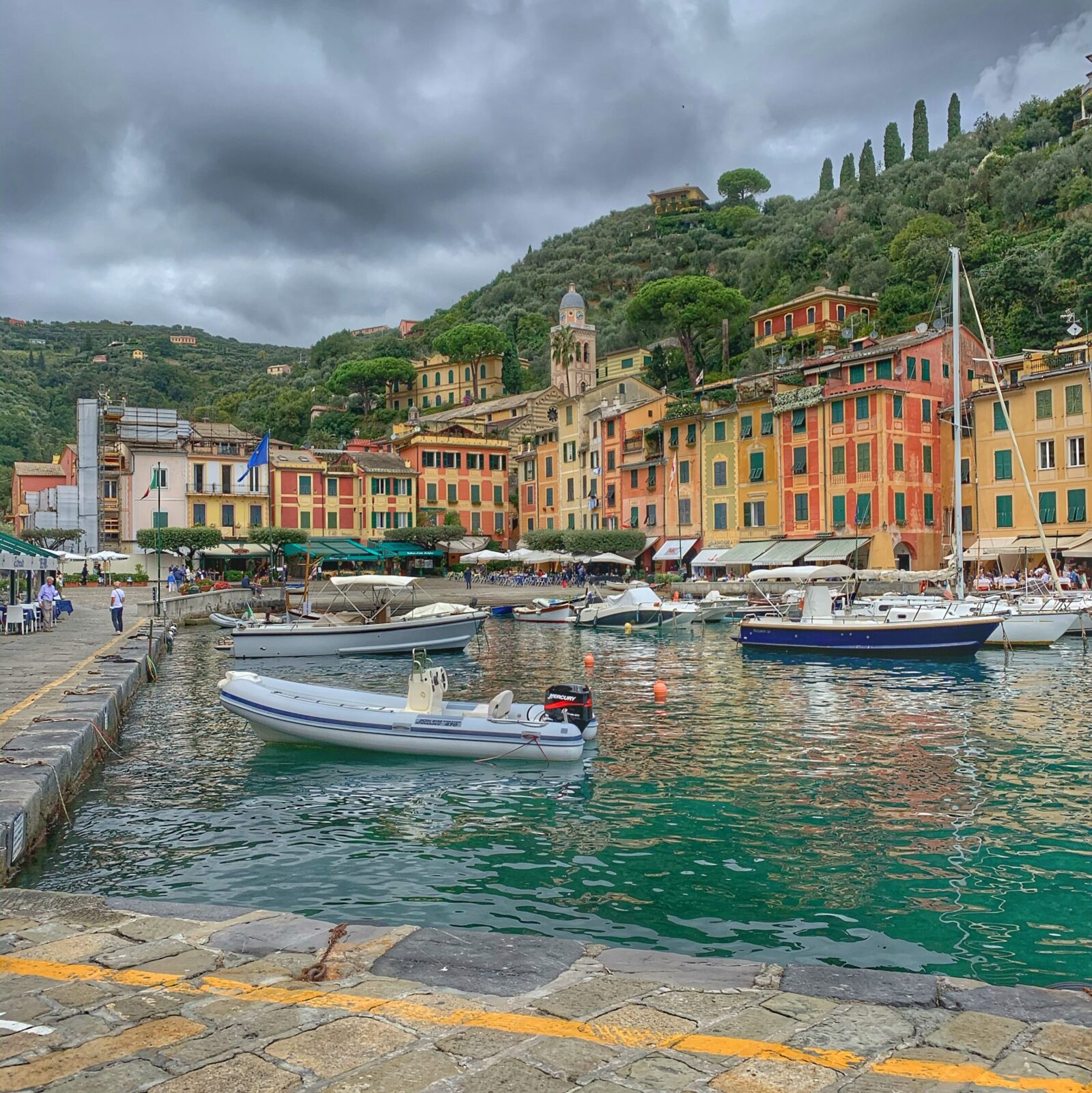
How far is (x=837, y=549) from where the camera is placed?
174 ft

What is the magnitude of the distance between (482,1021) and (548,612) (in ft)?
143

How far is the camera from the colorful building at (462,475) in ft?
263

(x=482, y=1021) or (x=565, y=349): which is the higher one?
(x=565, y=349)

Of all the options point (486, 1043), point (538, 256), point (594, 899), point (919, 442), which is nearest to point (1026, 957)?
point (594, 899)

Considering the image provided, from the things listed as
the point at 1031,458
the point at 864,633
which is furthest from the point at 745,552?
the point at 864,633

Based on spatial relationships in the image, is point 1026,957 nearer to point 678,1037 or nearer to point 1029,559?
point 678,1037

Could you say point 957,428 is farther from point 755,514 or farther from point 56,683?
point 56,683

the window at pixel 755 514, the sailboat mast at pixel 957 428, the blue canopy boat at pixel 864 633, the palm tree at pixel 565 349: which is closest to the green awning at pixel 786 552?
the window at pixel 755 514

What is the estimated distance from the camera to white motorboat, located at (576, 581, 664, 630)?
44688 mm

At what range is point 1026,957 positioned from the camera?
26.5 feet

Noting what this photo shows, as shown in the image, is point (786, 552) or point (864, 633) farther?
point (786, 552)

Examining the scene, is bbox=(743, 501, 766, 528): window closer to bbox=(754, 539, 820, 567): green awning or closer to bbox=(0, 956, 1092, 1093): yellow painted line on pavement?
bbox=(754, 539, 820, 567): green awning

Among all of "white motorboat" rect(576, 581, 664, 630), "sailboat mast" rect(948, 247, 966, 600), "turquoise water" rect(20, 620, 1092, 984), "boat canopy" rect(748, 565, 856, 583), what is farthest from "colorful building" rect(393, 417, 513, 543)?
"turquoise water" rect(20, 620, 1092, 984)

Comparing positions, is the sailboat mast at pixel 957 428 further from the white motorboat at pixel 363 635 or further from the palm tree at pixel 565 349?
the palm tree at pixel 565 349
